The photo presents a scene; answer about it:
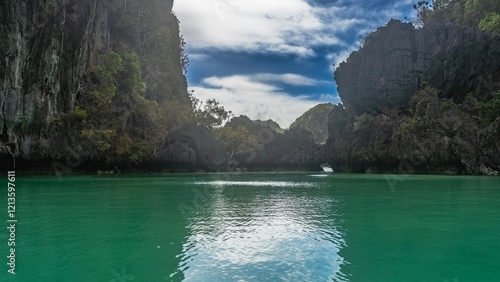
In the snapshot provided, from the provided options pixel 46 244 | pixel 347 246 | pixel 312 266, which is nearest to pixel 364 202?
pixel 347 246

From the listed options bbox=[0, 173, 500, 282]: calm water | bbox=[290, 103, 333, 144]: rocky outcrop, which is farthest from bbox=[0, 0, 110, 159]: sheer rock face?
bbox=[290, 103, 333, 144]: rocky outcrop

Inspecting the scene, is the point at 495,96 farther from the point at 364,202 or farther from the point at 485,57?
the point at 364,202

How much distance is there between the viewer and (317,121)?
468ft

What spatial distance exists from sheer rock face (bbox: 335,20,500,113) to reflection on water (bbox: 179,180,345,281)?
40.9m

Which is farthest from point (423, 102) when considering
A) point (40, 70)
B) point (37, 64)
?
point (37, 64)

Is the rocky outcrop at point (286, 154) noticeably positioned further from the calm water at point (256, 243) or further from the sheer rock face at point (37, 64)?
the calm water at point (256, 243)

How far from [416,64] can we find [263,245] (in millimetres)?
46544

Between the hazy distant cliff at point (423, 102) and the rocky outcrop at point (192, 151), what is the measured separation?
1834 centimetres

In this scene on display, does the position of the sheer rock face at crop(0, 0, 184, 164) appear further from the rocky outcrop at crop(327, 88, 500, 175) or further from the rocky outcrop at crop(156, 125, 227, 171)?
the rocky outcrop at crop(327, 88, 500, 175)

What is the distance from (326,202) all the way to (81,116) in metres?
28.7

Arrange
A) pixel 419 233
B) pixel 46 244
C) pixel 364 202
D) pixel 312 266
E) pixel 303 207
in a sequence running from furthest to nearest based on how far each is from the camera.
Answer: pixel 364 202 → pixel 303 207 → pixel 419 233 → pixel 46 244 → pixel 312 266

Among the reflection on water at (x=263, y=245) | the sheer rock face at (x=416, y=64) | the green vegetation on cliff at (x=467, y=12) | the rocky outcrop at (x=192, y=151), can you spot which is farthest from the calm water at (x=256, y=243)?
the green vegetation on cliff at (x=467, y=12)

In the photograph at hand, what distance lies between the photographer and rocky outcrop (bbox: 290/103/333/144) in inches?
5354

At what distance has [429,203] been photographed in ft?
41.1
